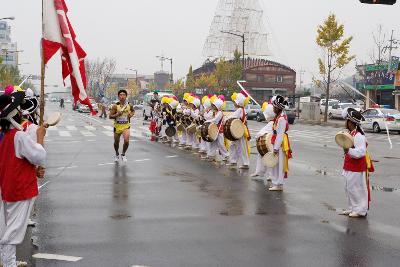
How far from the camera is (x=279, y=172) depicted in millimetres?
10398

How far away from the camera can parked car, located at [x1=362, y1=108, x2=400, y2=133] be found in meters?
30.4

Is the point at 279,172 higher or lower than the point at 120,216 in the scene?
higher

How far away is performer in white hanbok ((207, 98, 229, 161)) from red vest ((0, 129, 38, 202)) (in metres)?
9.69

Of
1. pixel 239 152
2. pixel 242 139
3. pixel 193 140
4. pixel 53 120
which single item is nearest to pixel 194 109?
pixel 193 140

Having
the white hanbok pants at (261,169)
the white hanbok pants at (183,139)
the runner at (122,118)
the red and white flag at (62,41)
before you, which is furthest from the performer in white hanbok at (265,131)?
the white hanbok pants at (183,139)

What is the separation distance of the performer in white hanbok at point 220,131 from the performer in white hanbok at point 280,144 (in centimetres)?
425

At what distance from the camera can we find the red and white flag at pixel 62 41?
7.59m

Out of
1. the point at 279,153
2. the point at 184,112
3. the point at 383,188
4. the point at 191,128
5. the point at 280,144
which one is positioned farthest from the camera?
the point at 184,112

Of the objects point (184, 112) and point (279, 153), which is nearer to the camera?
point (279, 153)

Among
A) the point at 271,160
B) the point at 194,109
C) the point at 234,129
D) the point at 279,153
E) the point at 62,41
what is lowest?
the point at 271,160

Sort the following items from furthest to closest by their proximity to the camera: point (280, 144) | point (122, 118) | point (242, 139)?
point (122, 118), point (242, 139), point (280, 144)

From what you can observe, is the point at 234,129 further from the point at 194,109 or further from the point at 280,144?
the point at 194,109

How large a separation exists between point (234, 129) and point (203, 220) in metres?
5.52

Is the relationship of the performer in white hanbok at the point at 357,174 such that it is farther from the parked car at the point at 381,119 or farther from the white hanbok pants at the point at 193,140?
the parked car at the point at 381,119
